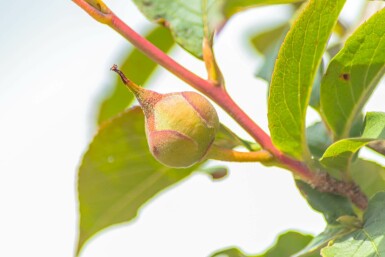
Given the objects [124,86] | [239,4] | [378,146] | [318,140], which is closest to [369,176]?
[318,140]

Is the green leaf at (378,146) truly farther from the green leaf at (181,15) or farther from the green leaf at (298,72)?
the green leaf at (181,15)

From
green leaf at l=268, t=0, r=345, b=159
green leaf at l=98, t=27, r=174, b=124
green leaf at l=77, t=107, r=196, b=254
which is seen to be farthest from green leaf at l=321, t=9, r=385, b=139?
green leaf at l=98, t=27, r=174, b=124

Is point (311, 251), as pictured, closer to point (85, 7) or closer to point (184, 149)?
point (184, 149)

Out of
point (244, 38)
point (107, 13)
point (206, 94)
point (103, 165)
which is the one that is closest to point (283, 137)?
point (206, 94)

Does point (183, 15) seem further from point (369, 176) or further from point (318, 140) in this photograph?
point (369, 176)

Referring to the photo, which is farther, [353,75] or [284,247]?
[284,247]

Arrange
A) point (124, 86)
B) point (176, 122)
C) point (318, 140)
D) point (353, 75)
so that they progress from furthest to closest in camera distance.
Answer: point (124, 86), point (318, 140), point (353, 75), point (176, 122)
